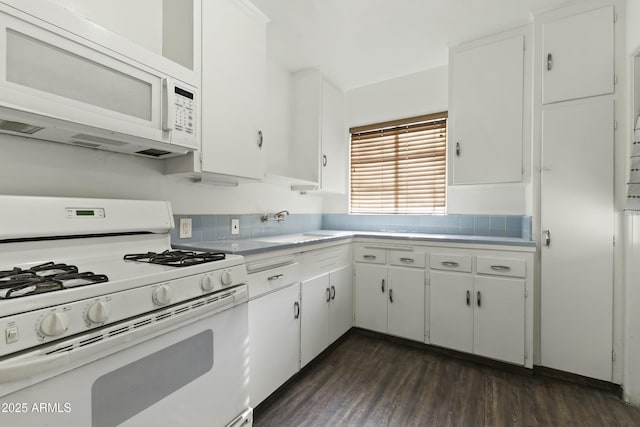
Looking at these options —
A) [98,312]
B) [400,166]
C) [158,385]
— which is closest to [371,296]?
[400,166]

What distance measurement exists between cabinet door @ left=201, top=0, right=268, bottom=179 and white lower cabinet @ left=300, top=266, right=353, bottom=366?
916 millimetres

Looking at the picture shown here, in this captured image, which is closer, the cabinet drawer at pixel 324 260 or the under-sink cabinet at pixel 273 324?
the under-sink cabinet at pixel 273 324

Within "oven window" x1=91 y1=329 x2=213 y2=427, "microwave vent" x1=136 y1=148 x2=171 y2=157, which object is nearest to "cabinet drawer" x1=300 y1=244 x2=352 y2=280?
"oven window" x1=91 y1=329 x2=213 y2=427

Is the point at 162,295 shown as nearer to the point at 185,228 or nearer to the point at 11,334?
the point at 11,334

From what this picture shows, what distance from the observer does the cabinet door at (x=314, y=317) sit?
197 centimetres

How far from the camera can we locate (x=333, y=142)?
3.02m

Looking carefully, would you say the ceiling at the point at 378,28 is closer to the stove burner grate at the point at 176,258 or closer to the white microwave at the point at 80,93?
the white microwave at the point at 80,93

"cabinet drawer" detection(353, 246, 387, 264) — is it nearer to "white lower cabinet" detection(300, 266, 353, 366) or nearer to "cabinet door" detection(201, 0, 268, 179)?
"white lower cabinet" detection(300, 266, 353, 366)

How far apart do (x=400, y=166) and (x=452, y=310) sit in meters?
1.51

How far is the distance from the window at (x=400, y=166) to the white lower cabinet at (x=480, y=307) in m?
0.80

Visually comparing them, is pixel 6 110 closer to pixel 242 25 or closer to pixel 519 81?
pixel 242 25

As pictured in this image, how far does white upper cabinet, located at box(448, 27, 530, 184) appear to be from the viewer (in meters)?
2.20

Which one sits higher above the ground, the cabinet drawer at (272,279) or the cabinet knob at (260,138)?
the cabinet knob at (260,138)

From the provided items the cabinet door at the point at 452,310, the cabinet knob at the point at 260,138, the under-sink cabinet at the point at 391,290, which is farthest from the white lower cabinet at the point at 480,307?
the cabinet knob at the point at 260,138
